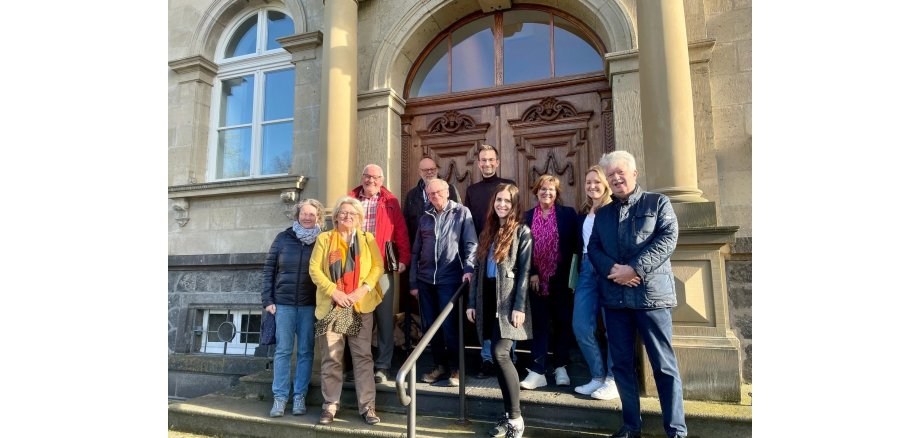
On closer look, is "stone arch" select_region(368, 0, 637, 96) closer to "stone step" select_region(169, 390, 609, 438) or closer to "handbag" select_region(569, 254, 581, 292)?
"handbag" select_region(569, 254, 581, 292)

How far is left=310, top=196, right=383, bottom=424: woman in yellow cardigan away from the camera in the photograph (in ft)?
12.7

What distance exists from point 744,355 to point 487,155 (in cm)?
266

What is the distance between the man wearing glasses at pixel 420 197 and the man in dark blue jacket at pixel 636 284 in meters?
1.64

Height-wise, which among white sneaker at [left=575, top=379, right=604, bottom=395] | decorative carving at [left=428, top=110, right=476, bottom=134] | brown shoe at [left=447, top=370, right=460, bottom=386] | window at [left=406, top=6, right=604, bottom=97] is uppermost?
window at [left=406, top=6, right=604, bottom=97]

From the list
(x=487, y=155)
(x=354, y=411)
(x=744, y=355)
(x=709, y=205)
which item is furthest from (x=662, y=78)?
(x=354, y=411)

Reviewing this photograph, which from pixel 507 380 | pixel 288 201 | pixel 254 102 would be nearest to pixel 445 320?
pixel 507 380

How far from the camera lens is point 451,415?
3770 mm

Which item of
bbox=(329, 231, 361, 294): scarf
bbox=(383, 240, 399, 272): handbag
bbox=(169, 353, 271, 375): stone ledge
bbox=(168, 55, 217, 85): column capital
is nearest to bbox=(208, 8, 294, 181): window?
bbox=(168, 55, 217, 85): column capital

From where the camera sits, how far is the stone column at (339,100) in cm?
532

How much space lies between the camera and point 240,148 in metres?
6.81

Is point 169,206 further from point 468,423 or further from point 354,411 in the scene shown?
point 468,423

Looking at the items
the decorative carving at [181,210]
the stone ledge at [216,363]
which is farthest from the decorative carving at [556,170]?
the decorative carving at [181,210]

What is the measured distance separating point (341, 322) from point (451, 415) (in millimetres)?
1035

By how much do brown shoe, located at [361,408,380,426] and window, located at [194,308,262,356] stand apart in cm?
284
